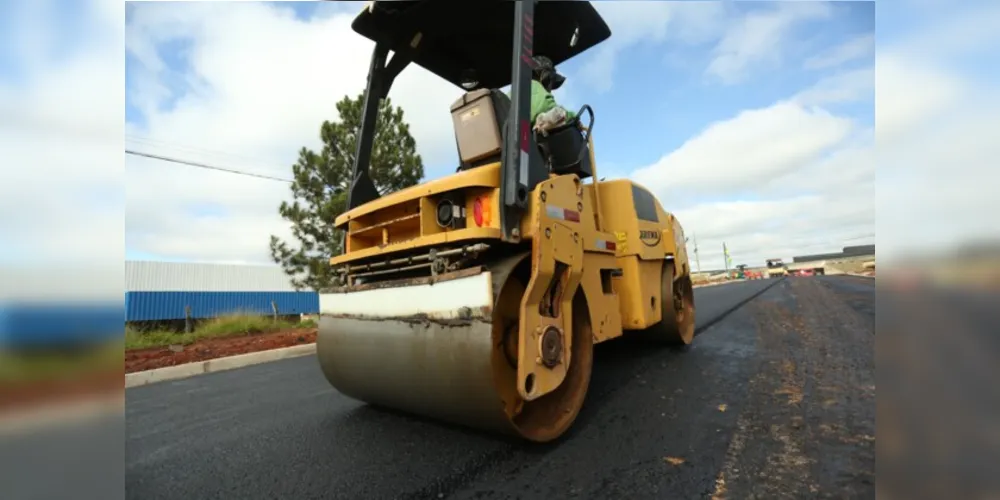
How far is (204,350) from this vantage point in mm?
8359

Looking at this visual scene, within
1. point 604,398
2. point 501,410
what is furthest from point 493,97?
point 604,398

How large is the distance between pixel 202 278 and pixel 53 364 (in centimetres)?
3427

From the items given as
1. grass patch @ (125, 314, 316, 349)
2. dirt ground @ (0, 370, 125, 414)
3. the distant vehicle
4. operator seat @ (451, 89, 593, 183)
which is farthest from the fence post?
the distant vehicle

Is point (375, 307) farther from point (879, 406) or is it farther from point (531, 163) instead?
point (879, 406)

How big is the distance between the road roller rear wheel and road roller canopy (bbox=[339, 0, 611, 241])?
726mm

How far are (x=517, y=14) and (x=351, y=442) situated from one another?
271 cm

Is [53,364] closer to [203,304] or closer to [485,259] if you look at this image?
[485,259]

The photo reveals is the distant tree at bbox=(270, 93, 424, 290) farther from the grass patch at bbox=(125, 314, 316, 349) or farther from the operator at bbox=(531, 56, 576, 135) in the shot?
the operator at bbox=(531, 56, 576, 135)

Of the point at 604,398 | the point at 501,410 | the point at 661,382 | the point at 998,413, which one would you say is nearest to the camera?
the point at 998,413

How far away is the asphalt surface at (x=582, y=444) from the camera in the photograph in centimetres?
203

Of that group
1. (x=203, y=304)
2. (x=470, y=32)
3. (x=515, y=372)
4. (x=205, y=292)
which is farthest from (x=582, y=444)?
(x=205, y=292)

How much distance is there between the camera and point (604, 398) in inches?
132

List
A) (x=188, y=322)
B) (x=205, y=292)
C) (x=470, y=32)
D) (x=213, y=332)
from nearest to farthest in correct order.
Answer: (x=470, y=32), (x=213, y=332), (x=188, y=322), (x=205, y=292)

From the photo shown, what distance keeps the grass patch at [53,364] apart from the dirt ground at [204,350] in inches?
296
